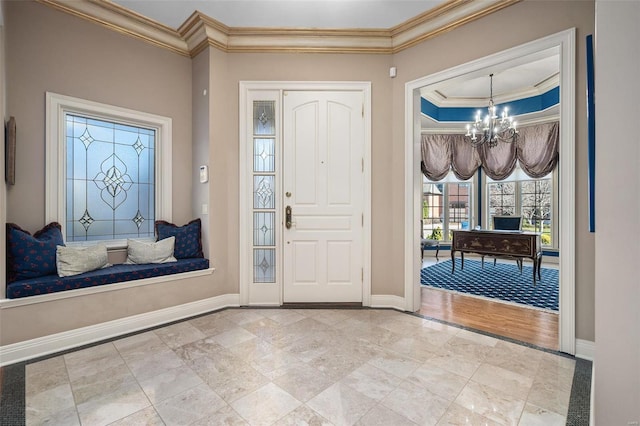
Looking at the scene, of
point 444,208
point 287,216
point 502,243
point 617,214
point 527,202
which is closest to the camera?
point 617,214

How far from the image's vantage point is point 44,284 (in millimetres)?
2395

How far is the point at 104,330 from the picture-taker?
2.68 m

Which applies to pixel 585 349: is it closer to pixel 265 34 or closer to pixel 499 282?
pixel 499 282

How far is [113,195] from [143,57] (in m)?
1.56

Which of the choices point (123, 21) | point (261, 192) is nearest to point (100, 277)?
point (261, 192)

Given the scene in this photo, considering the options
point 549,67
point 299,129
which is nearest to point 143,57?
point 299,129

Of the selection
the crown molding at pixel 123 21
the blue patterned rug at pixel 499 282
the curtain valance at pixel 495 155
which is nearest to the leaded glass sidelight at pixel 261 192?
the crown molding at pixel 123 21

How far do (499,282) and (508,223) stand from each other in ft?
4.36

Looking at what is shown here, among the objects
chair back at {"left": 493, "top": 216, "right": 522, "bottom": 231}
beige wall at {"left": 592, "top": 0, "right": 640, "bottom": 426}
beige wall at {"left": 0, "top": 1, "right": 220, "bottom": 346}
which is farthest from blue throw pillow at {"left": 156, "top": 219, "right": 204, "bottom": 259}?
chair back at {"left": 493, "top": 216, "right": 522, "bottom": 231}

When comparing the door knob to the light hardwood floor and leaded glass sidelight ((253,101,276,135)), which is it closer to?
leaded glass sidelight ((253,101,276,135))

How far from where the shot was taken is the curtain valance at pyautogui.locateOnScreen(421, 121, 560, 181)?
584 cm

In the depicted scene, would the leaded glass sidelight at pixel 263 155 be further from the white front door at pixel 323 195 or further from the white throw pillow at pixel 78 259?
the white throw pillow at pixel 78 259

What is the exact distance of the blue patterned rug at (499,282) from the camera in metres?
3.79

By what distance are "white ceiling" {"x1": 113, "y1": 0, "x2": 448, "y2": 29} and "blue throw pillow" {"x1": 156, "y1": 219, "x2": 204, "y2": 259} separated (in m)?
2.22
